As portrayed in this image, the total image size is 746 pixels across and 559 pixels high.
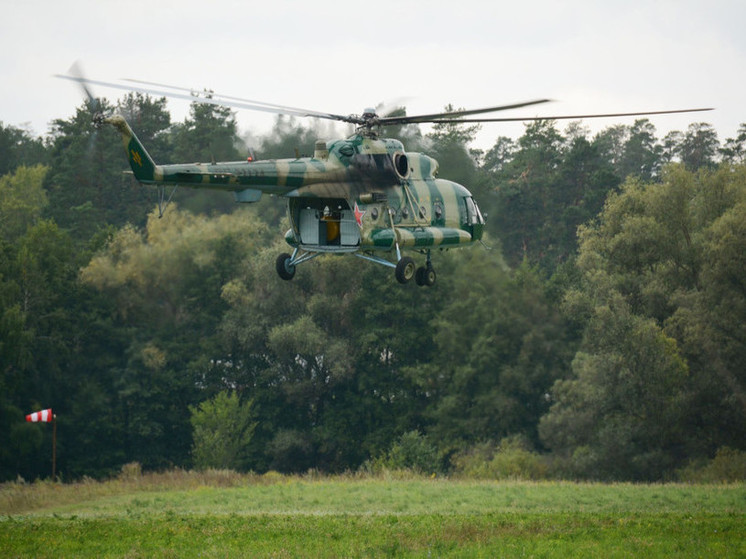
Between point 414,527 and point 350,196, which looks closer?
point 414,527

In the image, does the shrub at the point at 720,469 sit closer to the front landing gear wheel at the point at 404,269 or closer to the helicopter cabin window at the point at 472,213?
the helicopter cabin window at the point at 472,213

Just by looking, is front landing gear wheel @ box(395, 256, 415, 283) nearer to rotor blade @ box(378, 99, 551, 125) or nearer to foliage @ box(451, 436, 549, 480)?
rotor blade @ box(378, 99, 551, 125)

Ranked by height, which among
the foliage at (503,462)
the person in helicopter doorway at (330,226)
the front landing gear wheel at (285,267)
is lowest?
the foliage at (503,462)

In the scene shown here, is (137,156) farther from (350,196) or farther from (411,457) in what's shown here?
(411,457)

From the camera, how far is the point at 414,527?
2947 cm

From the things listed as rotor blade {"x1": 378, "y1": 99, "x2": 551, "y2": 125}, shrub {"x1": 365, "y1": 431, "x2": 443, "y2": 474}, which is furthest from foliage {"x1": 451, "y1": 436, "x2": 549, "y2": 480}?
rotor blade {"x1": 378, "y1": 99, "x2": 551, "y2": 125}

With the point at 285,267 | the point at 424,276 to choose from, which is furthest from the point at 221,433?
the point at 285,267

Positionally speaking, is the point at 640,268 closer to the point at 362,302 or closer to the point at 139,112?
the point at 362,302

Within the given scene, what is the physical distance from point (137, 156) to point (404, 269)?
26.2ft

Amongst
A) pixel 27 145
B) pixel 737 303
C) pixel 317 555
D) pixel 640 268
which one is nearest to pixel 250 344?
pixel 640 268

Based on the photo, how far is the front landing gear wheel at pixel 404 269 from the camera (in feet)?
99.1

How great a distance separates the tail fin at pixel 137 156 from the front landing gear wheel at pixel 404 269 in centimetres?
722

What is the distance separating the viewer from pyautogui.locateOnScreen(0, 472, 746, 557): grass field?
1036 inches

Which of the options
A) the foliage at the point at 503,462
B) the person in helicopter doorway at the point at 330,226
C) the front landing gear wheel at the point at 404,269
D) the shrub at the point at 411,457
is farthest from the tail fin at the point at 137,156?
the shrub at the point at 411,457
